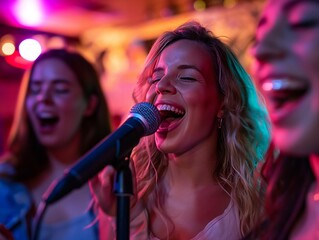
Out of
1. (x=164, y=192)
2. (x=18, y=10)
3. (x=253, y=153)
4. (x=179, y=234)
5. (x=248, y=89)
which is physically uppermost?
(x=18, y=10)

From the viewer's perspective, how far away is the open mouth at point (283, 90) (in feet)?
2.57

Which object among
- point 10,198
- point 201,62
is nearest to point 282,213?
point 201,62

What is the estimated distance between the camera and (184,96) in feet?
4.59

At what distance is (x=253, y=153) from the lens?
1.54 m

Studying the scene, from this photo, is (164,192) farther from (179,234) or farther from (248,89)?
(248,89)

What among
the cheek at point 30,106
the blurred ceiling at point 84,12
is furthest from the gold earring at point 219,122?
the blurred ceiling at point 84,12

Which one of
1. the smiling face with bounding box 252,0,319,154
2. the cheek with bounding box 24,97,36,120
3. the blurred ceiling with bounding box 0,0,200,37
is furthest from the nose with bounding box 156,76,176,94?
the blurred ceiling with bounding box 0,0,200,37

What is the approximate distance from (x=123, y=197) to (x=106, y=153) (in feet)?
0.38

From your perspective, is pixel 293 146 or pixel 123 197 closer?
pixel 293 146

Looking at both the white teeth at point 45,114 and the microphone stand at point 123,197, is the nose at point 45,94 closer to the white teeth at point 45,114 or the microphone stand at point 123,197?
the white teeth at point 45,114

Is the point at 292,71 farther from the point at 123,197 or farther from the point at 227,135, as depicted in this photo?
the point at 227,135

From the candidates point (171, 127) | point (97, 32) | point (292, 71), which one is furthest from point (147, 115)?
point (97, 32)

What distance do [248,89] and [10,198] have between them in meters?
1.09

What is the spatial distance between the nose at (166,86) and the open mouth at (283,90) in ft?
1.91
